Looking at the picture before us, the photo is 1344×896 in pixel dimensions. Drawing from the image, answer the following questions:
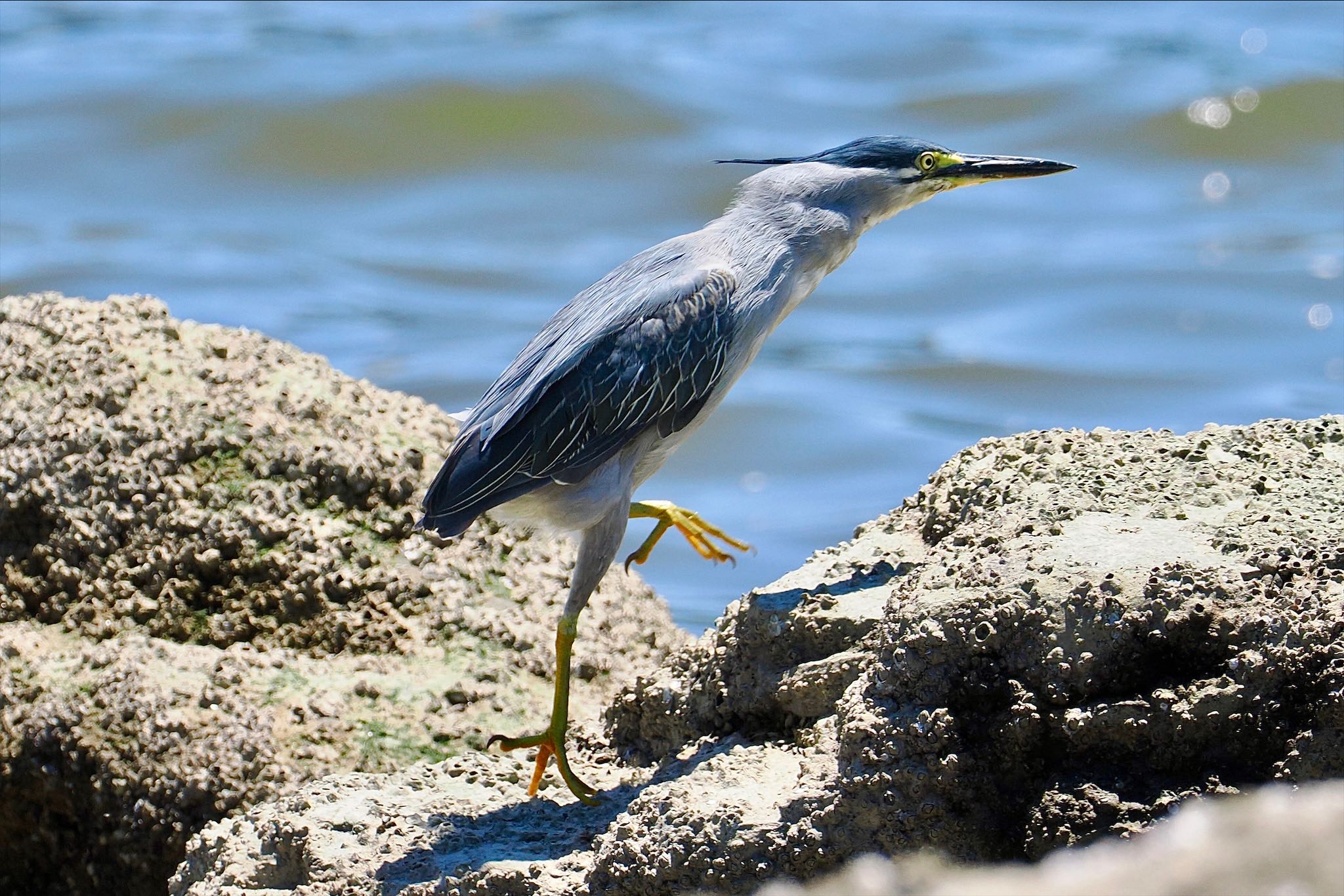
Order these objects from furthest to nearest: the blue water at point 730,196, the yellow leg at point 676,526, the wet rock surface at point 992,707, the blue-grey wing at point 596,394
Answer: the blue water at point 730,196 → the yellow leg at point 676,526 → the blue-grey wing at point 596,394 → the wet rock surface at point 992,707

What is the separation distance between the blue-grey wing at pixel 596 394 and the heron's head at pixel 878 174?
449mm

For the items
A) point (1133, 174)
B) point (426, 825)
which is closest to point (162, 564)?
point (426, 825)

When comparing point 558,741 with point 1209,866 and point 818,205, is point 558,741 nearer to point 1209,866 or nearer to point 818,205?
point 818,205

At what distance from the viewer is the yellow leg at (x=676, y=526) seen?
4344mm

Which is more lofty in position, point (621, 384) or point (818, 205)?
point (818, 205)

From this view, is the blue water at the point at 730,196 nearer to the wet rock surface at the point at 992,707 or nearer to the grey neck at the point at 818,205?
the grey neck at the point at 818,205

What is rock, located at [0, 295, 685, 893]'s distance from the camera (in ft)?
13.4

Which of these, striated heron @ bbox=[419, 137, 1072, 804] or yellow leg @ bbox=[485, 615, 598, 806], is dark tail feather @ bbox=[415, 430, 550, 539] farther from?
yellow leg @ bbox=[485, 615, 598, 806]

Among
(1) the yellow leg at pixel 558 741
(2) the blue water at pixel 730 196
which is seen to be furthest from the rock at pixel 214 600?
(2) the blue water at pixel 730 196

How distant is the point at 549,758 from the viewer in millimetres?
3773

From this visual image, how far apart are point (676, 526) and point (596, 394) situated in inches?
21.8

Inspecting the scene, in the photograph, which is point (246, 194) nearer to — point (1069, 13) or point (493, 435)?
point (1069, 13)

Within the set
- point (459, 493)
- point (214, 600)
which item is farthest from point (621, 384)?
point (214, 600)

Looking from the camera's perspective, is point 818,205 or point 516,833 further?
point 818,205
